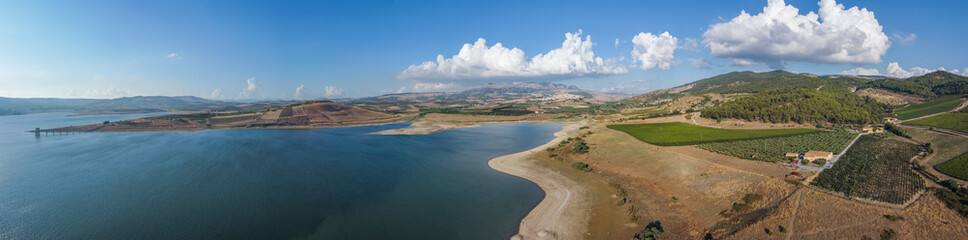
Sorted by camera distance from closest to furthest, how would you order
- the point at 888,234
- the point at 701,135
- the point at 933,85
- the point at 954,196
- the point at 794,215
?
the point at 888,234
the point at 954,196
the point at 794,215
the point at 701,135
the point at 933,85

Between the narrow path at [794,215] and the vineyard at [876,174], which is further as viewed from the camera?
the vineyard at [876,174]

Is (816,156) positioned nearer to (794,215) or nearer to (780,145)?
(780,145)

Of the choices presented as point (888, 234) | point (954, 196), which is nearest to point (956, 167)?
point (954, 196)

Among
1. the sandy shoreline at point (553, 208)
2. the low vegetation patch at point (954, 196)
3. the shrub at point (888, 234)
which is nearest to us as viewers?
the shrub at point (888, 234)

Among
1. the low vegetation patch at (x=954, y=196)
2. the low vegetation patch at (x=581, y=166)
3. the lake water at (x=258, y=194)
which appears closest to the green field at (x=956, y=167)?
the low vegetation patch at (x=954, y=196)

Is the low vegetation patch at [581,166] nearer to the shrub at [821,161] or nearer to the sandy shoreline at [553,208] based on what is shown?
the sandy shoreline at [553,208]

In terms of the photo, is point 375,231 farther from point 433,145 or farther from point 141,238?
point 433,145

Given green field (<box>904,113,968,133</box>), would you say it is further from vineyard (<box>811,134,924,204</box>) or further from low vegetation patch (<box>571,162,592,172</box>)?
low vegetation patch (<box>571,162,592,172</box>)

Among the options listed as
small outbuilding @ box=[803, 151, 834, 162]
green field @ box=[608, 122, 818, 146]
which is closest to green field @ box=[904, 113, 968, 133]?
green field @ box=[608, 122, 818, 146]
